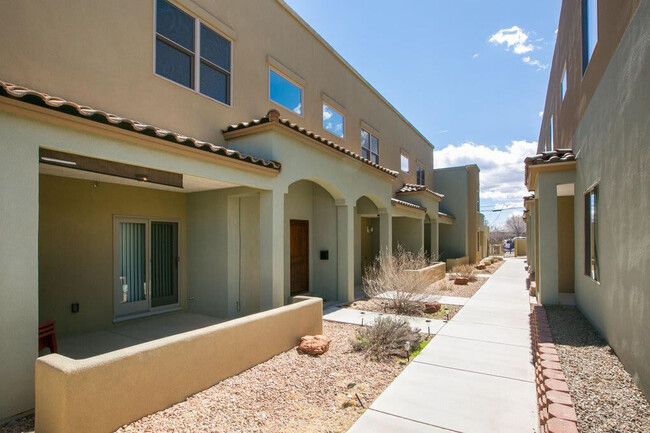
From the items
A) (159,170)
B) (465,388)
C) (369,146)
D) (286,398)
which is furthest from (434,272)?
(159,170)

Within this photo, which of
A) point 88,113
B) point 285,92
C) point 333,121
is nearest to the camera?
point 88,113

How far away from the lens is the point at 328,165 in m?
10.1

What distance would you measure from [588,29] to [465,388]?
884cm

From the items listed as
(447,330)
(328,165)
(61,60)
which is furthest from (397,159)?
(61,60)

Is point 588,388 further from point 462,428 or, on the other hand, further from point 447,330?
point 447,330

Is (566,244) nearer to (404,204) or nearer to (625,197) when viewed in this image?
(404,204)

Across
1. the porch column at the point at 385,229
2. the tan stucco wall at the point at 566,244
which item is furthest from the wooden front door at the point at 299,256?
the tan stucco wall at the point at 566,244

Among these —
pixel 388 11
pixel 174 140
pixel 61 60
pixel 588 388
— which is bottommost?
pixel 588 388

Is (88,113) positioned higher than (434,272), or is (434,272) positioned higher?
(88,113)

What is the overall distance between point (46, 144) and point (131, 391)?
3292mm

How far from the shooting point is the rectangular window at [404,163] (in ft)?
68.6

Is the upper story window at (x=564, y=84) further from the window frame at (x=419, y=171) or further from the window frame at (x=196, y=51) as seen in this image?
the window frame at (x=419, y=171)

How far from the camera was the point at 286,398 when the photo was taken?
15.9ft

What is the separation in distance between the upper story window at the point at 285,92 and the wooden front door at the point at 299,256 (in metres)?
3.90
